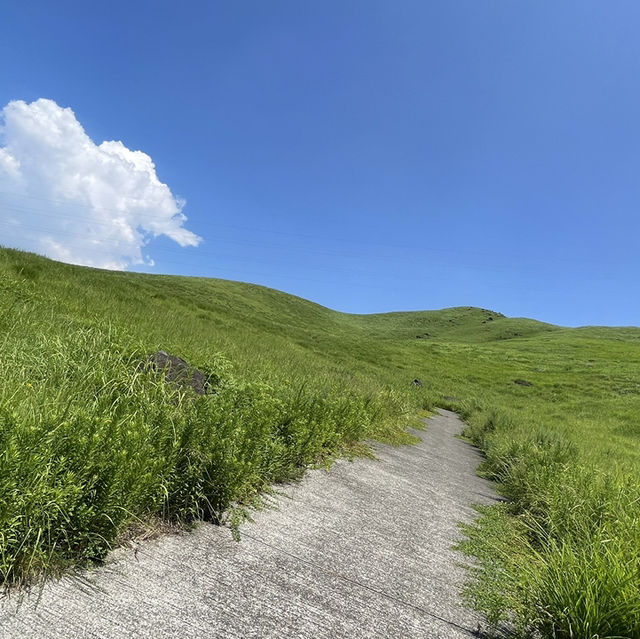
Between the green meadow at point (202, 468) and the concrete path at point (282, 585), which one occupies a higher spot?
the green meadow at point (202, 468)

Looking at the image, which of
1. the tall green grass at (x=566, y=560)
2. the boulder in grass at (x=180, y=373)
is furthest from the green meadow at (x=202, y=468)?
the boulder in grass at (x=180, y=373)

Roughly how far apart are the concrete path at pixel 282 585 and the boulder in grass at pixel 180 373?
2394mm

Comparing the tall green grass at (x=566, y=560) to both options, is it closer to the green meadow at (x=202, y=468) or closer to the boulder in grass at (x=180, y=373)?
the green meadow at (x=202, y=468)

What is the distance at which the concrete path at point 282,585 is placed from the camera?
2.12 metres

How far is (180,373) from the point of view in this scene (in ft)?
19.9

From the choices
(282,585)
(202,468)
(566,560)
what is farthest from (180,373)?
(566,560)

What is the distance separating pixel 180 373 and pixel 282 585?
3.89 m

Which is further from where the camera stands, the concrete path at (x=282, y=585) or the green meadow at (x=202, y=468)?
the green meadow at (x=202, y=468)

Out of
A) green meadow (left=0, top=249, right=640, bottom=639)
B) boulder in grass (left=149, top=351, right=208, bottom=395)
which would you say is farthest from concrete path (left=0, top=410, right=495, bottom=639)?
boulder in grass (left=149, top=351, right=208, bottom=395)

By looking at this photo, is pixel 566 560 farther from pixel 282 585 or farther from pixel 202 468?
pixel 202 468

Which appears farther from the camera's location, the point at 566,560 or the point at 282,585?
the point at 566,560

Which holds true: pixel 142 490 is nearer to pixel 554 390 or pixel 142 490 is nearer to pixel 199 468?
pixel 199 468

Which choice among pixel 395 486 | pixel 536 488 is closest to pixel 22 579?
pixel 395 486

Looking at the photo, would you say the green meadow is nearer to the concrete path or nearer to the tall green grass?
the tall green grass
